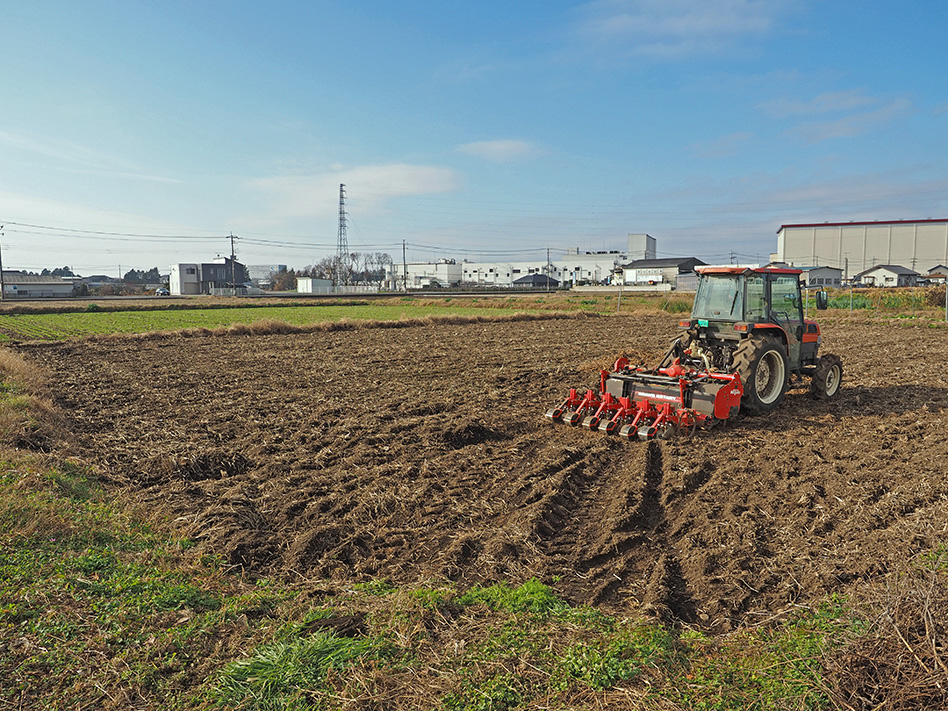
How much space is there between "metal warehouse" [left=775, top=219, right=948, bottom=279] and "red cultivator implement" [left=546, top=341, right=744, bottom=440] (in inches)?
3500

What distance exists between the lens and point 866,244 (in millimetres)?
89688

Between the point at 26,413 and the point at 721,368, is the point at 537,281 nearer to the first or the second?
the point at 721,368

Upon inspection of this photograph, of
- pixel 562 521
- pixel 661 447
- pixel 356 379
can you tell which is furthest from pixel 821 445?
pixel 356 379

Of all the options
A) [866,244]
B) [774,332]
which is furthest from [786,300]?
[866,244]

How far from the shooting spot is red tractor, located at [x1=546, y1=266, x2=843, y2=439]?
9.14 m

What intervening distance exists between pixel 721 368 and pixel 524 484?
5129 mm

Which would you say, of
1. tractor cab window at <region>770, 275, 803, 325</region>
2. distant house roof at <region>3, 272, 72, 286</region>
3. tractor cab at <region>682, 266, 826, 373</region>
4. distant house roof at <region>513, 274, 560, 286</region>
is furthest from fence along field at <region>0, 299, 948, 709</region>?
distant house roof at <region>3, 272, 72, 286</region>

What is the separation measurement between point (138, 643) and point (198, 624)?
0.36 m

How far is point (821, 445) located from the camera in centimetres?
852

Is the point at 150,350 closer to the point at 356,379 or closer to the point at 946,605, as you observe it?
the point at 356,379

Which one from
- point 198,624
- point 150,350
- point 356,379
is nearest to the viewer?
point 198,624

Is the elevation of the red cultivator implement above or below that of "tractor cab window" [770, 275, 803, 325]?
below

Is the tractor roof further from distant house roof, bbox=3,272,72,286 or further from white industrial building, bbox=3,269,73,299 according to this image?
distant house roof, bbox=3,272,72,286


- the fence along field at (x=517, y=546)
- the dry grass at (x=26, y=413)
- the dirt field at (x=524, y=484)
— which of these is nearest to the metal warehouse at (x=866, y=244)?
the dirt field at (x=524, y=484)
